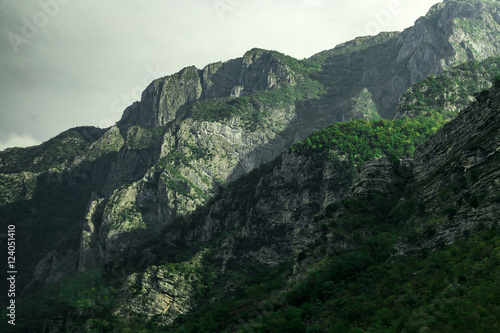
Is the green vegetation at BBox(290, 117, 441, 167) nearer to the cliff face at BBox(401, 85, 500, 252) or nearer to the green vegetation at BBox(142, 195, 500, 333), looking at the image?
the cliff face at BBox(401, 85, 500, 252)

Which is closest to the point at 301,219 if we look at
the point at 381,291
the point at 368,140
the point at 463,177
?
the point at 368,140

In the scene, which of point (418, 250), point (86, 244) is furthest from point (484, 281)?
point (86, 244)

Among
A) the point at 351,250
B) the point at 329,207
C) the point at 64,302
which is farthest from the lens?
the point at 64,302

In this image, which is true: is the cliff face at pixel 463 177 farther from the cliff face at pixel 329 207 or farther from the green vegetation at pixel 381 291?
the green vegetation at pixel 381 291

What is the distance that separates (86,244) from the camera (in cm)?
19088

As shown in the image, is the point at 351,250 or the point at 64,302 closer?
the point at 351,250

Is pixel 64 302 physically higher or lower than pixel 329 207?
higher

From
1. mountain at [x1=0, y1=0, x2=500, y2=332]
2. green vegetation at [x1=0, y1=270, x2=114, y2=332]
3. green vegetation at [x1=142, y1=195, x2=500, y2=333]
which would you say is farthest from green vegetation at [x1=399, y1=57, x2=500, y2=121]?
green vegetation at [x1=0, y1=270, x2=114, y2=332]

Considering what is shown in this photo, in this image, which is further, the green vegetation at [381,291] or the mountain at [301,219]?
the mountain at [301,219]

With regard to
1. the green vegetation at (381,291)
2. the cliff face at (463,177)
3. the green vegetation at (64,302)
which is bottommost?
the green vegetation at (381,291)

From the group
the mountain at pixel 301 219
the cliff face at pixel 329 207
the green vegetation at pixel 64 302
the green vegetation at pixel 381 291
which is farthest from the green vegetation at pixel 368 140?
the green vegetation at pixel 64 302

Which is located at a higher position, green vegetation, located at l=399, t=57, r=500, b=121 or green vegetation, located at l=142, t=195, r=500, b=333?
green vegetation, located at l=399, t=57, r=500, b=121

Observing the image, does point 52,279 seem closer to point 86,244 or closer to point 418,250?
point 86,244

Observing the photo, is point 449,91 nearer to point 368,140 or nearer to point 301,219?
point 368,140
